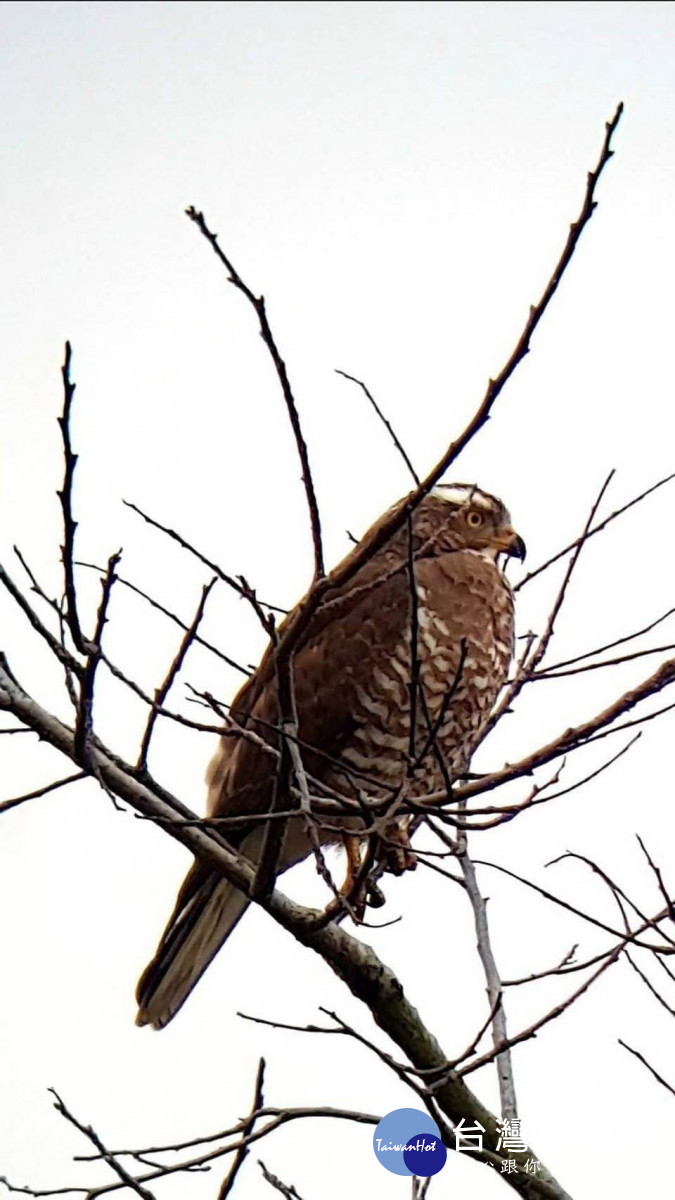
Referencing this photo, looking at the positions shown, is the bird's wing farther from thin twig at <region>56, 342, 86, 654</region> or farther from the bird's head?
thin twig at <region>56, 342, 86, 654</region>

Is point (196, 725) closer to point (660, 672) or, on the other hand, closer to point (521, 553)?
point (660, 672)

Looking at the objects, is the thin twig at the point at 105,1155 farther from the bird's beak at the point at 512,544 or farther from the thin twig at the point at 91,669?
the bird's beak at the point at 512,544

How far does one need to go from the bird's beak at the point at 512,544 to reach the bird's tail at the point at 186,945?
5.51ft

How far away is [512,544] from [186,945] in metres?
1.88

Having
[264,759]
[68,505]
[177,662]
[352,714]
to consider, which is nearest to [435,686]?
[352,714]

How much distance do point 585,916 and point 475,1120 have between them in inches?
20.0

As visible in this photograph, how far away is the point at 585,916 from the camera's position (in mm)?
3006

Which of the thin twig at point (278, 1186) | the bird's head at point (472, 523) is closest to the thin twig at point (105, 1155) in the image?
the thin twig at point (278, 1186)

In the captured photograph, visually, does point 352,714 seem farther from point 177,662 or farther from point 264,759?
point 177,662

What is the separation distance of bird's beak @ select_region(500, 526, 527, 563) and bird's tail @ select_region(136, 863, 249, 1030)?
1678 millimetres

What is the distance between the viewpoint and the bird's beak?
16.0ft

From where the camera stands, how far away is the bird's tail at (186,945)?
391 cm

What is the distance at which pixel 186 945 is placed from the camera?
3.96m

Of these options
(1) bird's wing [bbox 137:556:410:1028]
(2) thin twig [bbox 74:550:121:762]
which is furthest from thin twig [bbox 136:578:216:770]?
(1) bird's wing [bbox 137:556:410:1028]
